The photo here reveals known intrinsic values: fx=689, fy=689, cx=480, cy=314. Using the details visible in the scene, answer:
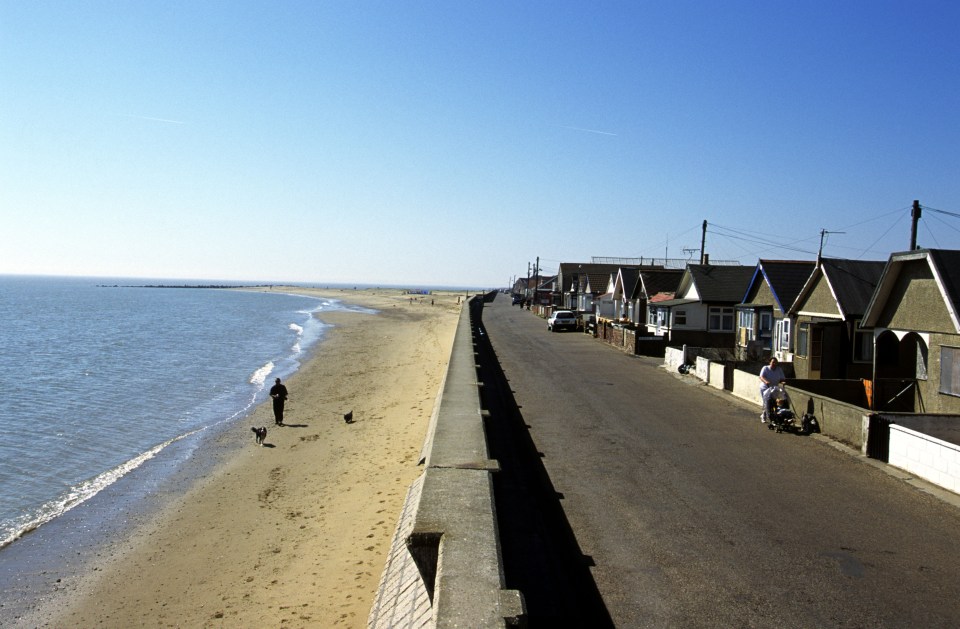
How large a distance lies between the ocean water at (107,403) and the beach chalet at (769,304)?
69.8 feet

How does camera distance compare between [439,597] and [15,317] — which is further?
[15,317]

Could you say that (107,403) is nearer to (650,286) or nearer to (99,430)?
(99,430)

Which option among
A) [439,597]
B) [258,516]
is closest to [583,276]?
[258,516]

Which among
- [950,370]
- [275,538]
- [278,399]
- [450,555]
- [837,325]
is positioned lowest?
[275,538]

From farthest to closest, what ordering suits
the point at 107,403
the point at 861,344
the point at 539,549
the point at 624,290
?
the point at 624,290 < the point at 107,403 < the point at 861,344 < the point at 539,549

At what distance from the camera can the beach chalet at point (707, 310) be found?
3809 cm

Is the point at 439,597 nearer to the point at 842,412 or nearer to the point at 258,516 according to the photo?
the point at 258,516

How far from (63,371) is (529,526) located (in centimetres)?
3602

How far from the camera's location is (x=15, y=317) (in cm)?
9106

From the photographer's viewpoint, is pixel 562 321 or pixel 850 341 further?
pixel 562 321

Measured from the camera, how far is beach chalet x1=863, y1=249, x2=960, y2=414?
16.4 metres

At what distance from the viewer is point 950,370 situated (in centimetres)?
1639

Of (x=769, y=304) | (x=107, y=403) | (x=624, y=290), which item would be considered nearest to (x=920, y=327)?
(x=769, y=304)

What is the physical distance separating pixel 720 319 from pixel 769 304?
8.65 metres
